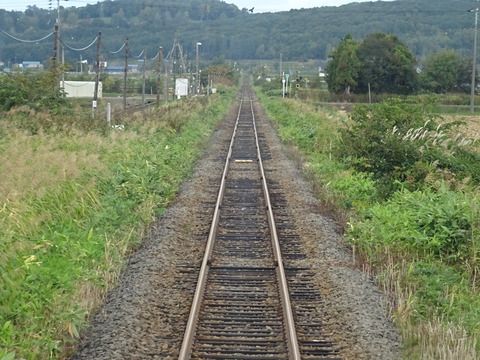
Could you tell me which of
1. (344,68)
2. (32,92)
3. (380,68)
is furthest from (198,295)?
(344,68)

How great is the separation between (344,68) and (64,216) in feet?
214

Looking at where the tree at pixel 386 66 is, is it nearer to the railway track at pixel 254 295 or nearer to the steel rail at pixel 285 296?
the railway track at pixel 254 295

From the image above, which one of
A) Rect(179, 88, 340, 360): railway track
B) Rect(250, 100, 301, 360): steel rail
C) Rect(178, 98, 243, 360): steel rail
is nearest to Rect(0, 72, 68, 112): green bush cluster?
Rect(179, 88, 340, 360): railway track

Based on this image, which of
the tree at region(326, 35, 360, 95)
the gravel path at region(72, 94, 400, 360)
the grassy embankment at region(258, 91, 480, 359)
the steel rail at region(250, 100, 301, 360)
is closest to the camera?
the steel rail at region(250, 100, 301, 360)

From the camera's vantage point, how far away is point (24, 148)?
51.4 feet

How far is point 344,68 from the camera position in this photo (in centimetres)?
7356

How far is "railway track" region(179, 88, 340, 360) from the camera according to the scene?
6914mm

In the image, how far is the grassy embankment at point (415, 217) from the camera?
24.3ft

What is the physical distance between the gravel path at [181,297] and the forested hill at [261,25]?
3942 inches

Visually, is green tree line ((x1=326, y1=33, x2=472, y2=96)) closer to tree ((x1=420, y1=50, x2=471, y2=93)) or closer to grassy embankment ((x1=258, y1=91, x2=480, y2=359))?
tree ((x1=420, y1=50, x2=471, y2=93))

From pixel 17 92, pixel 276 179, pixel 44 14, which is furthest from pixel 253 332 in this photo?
pixel 44 14

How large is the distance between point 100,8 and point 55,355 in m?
149

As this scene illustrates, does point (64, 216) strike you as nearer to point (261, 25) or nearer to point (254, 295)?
point (254, 295)

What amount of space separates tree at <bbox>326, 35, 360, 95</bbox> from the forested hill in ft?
150
